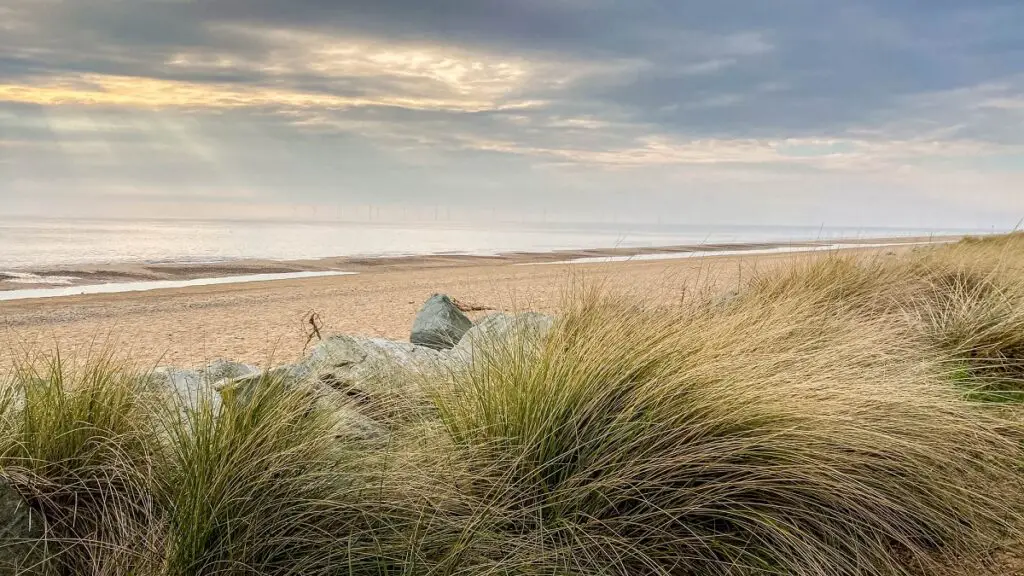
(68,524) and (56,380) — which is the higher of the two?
(56,380)

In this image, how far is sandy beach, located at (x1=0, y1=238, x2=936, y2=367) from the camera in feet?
34.3

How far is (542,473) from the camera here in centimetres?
320

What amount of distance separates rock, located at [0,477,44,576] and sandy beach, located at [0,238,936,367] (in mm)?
3466

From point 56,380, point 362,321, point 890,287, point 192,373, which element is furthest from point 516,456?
point 362,321

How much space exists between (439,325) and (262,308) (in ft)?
35.3

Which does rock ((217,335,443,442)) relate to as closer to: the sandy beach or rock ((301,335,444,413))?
rock ((301,335,444,413))

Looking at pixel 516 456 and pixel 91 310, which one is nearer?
pixel 516 456

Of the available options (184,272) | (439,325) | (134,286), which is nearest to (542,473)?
(439,325)

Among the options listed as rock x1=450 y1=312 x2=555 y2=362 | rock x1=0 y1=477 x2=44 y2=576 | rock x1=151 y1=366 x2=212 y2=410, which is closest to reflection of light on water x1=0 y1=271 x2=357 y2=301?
rock x1=151 y1=366 x2=212 y2=410

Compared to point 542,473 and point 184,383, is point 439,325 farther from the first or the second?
point 542,473

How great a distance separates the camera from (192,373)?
5.06 meters

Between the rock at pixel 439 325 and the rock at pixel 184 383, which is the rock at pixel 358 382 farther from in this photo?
the rock at pixel 439 325

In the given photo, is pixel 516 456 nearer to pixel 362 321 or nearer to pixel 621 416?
pixel 621 416

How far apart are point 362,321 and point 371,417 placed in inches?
417
